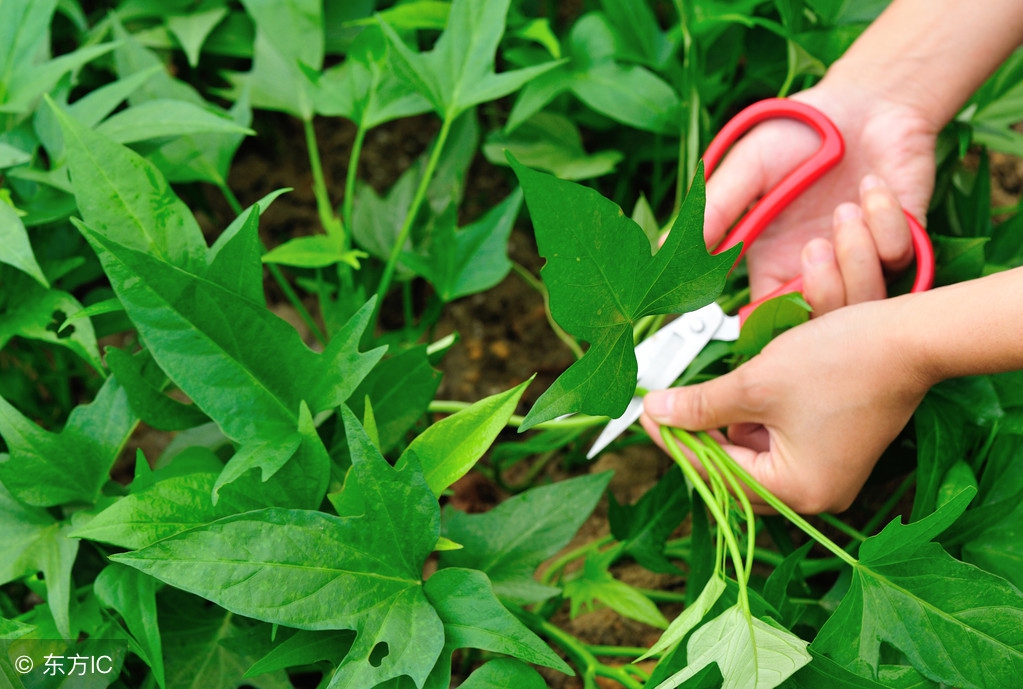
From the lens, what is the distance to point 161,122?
2.45ft

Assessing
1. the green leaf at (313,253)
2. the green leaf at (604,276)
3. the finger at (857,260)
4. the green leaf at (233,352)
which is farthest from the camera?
the green leaf at (313,253)

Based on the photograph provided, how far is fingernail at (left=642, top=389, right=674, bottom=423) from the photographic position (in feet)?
2.24

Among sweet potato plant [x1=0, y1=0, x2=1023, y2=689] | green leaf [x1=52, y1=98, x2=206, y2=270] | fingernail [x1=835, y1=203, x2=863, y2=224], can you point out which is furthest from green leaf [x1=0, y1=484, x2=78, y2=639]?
fingernail [x1=835, y1=203, x2=863, y2=224]

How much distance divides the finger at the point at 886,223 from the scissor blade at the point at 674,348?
0.15 m

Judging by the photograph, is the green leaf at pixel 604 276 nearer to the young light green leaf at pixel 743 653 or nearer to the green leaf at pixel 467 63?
the young light green leaf at pixel 743 653

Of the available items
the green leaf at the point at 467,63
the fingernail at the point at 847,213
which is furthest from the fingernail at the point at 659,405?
the green leaf at the point at 467,63

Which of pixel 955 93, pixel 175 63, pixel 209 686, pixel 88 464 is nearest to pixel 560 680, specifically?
pixel 209 686

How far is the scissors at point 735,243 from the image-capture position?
721 millimetres

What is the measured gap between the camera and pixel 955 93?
790mm

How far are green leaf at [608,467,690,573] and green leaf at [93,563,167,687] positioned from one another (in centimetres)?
40

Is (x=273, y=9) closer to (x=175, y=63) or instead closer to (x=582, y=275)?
(x=175, y=63)

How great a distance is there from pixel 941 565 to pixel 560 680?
43 centimetres

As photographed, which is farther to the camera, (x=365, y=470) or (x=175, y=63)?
(x=175, y=63)

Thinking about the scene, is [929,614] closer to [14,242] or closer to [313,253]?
[313,253]
